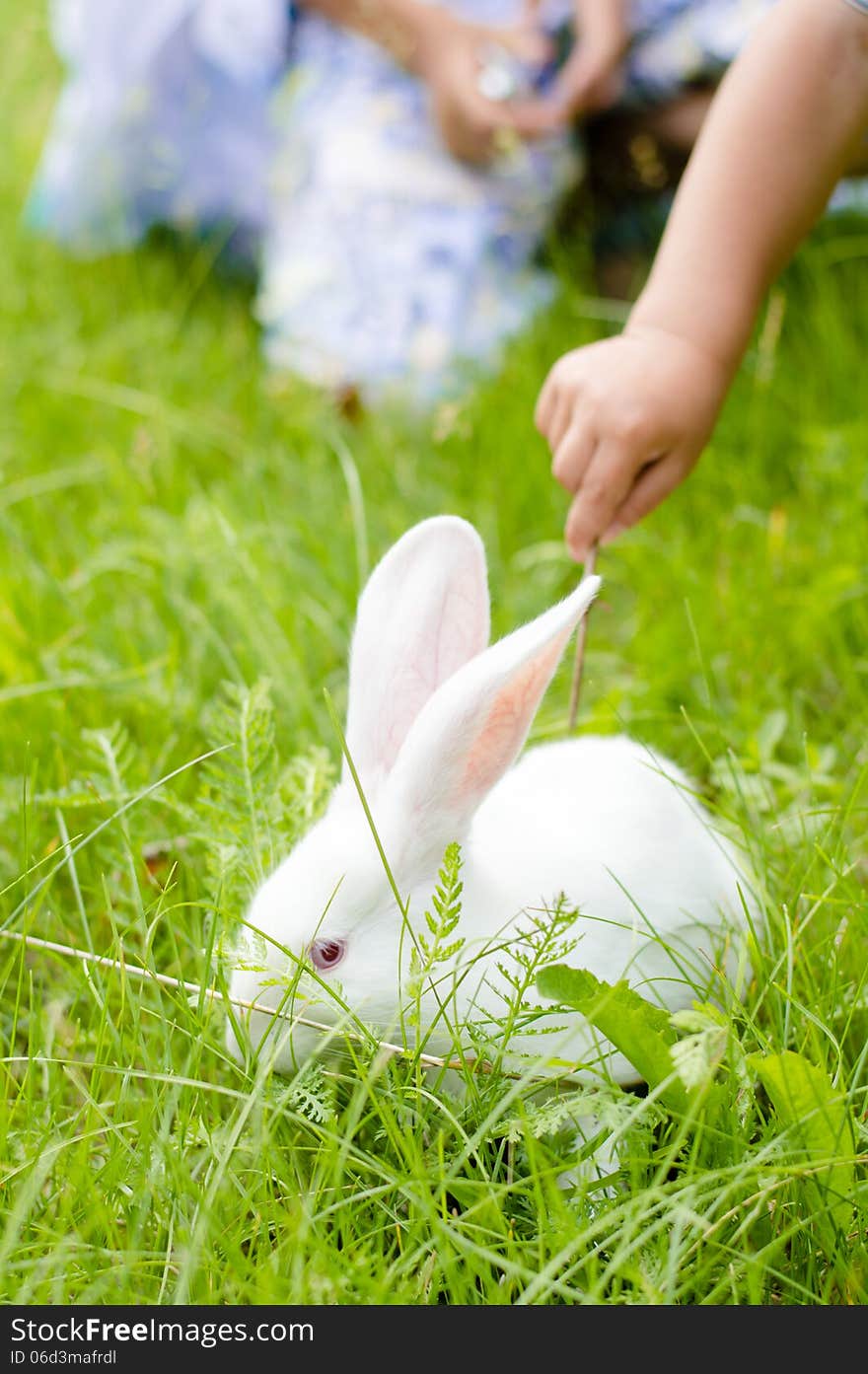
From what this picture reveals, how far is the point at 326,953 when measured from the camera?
1.41m

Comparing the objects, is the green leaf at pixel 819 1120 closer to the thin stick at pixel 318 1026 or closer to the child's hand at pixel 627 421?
the thin stick at pixel 318 1026

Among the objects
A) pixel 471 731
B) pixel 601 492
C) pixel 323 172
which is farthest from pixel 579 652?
pixel 323 172

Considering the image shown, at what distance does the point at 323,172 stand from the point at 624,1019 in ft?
10.2

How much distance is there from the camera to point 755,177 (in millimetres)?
1753

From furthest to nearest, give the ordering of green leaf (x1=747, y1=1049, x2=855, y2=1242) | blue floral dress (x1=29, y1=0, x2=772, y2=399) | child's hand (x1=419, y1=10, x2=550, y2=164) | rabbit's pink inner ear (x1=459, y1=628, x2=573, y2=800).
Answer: blue floral dress (x1=29, y1=0, x2=772, y2=399) → child's hand (x1=419, y1=10, x2=550, y2=164) → rabbit's pink inner ear (x1=459, y1=628, x2=573, y2=800) → green leaf (x1=747, y1=1049, x2=855, y2=1242)

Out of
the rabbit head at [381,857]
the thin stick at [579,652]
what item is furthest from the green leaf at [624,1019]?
the thin stick at [579,652]

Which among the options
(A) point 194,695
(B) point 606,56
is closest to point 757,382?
(B) point 606,56

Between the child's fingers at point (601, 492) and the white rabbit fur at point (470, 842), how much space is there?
21 centimetres

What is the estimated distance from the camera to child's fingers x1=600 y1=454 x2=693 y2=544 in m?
1.78

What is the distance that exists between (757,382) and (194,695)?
1.46 meters

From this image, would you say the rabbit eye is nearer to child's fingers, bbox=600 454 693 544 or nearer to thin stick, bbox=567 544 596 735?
thin stick, bbox=567 544 596 735

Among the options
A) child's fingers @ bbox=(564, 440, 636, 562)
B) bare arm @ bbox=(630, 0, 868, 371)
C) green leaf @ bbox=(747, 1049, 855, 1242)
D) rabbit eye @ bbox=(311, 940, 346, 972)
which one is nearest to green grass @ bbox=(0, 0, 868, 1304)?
green leaf @ bbox=(747, 1049, 855, 1242)

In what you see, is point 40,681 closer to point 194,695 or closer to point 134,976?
point 194,695

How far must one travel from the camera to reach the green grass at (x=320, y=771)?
123 centimetres
